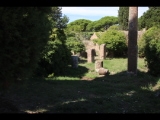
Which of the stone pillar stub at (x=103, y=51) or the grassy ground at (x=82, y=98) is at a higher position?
the stone pillar stub at (x=103, y=51)

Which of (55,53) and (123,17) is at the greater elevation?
(123,17)

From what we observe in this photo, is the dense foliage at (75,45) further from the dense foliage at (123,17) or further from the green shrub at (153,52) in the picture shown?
the dense foliage at (123,17)

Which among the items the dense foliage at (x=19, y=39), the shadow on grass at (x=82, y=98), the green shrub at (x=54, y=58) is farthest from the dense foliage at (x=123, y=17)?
the dense foliage at (x=19, y=39)

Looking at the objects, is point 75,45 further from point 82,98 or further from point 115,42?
point 82,98

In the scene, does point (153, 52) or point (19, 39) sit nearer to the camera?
point (19, 39)

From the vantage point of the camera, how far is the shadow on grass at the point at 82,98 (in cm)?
596

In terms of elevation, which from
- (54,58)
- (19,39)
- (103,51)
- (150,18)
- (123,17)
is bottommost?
(54,58)

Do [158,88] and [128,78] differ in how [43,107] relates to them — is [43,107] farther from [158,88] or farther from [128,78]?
[128,78]

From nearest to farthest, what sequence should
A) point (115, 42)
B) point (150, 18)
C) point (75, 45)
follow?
point (75, 45), point (115, 42), point (150, 18)

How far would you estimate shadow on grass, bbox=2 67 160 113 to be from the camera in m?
5.96

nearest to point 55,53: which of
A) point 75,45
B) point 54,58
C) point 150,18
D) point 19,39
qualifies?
point 54,58

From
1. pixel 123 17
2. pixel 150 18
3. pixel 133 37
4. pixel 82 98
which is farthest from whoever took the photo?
pixel 123 17

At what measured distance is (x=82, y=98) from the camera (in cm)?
720
